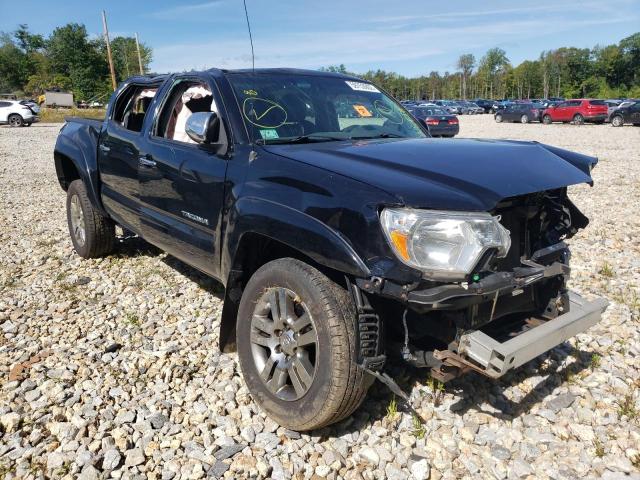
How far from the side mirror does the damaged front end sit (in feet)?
4.72

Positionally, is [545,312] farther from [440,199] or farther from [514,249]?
[440,199]

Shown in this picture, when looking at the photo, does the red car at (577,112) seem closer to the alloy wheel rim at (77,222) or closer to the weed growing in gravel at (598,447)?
the alloy wheel rim at (77,222)

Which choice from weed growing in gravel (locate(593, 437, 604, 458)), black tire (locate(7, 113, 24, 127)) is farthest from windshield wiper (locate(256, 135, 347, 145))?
black tire (locate(7, 113, 24, 127))

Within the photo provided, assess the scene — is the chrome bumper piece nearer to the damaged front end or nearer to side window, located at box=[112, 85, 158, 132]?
the damaged front end

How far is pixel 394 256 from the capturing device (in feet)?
7.50

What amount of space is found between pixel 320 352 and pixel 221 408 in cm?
95

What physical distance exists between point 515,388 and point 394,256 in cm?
162

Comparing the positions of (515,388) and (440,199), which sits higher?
(440,199)

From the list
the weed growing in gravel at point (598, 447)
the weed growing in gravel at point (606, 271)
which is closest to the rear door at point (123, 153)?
the weed growing in gravel at point (598, 447)

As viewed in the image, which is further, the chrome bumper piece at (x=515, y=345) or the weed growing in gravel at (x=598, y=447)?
the weed growing in gravel at (x=598, y=447)

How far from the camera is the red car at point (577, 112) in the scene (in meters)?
30.8

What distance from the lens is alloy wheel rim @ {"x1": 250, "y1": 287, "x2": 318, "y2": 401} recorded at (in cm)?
271

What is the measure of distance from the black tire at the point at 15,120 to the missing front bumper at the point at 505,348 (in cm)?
3523

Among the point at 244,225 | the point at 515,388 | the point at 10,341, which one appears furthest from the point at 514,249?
the point at 10,341
